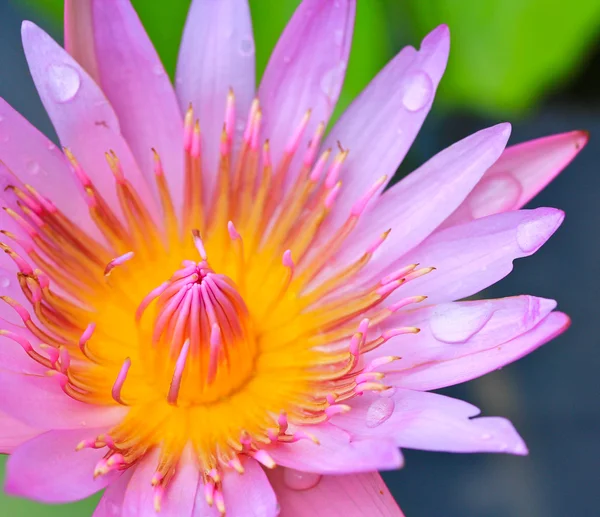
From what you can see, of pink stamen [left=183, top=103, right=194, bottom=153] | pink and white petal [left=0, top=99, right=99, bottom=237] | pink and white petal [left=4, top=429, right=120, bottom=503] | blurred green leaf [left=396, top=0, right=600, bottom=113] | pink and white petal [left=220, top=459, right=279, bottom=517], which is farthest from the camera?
blurred green leaf [left=396, top=0, right=600, bottom=113]

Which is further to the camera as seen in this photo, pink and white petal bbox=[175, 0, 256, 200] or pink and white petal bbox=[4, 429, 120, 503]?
pink and white petal bbox=[175, 0, 256, 200]

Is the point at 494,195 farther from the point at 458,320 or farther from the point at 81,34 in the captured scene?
the point at 81,34

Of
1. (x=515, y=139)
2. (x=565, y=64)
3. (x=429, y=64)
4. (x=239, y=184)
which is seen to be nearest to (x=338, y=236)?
(x=239, y=184)

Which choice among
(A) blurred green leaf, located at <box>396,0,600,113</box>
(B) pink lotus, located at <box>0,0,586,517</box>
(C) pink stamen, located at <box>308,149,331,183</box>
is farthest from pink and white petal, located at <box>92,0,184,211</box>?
(A) blurred green leaf, located at <box>396,0,600,113</box>

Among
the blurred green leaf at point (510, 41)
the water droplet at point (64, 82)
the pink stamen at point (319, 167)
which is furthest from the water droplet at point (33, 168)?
the blurred green leaf at point (510, 41)

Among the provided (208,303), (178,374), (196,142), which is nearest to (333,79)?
(196,142)

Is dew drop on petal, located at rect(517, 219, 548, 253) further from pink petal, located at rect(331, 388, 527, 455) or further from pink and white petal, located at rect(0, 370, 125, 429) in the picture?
pink and white petal, located at rect(0, 370, 125, 429)
